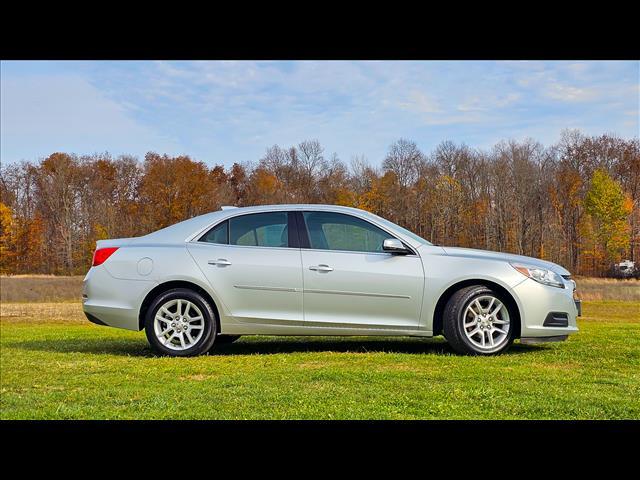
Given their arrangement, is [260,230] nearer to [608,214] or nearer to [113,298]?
[113,298]

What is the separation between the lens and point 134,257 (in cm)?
756

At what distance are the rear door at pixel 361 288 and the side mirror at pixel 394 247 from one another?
5 centimetres

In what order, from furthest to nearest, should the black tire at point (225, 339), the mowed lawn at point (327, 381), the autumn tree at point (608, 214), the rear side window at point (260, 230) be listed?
the autumn tree at point (608, 214), the black tire at point (225, 339), the rear side window at point (260, 230), the mowed lawn at point (327, 381)

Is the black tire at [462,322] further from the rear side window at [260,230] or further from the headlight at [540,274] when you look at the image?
the rear side window at [260,230]

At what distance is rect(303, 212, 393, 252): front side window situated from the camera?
7391 millimetres

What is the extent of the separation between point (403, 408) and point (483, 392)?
838mm

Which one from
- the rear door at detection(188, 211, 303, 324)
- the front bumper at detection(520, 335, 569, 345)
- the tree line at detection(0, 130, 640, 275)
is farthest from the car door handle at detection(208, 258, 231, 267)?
the tree line at detection(0, 130, 640, 275)

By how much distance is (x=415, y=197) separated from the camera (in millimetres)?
32375

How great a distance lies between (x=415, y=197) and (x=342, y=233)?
25.3m

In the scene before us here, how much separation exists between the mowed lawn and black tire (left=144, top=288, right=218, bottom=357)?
0.18 metres

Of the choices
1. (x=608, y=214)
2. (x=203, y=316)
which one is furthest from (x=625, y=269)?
(x=203, y=316)

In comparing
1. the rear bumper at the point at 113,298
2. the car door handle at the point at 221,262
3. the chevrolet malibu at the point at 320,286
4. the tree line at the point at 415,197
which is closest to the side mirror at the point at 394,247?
the chevrolet malibu at the point at 320,286

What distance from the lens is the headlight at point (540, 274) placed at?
720 centimetres
